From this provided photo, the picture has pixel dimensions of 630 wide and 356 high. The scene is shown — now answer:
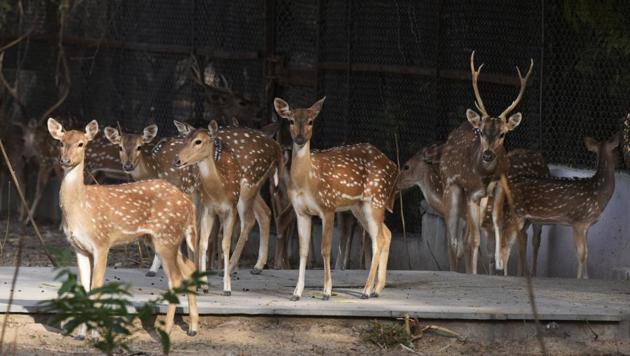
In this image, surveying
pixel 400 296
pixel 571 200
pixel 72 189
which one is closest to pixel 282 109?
pixel 400 296

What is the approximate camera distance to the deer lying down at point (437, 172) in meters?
12.6

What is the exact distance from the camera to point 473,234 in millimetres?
12148

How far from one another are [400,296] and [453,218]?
2.47 metres

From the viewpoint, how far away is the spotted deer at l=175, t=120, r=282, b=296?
1048cm

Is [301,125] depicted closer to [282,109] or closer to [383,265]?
[282,109]

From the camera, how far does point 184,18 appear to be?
16500 mm

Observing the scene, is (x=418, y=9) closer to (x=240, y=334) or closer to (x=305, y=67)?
(x=305, y=67)

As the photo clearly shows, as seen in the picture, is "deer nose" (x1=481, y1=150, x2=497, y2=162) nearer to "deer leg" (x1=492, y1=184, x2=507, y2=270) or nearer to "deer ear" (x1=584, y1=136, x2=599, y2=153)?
"deer leg" (x1=492, y1=184, x2=507, y2=270)

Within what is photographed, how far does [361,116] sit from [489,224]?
7.66ft

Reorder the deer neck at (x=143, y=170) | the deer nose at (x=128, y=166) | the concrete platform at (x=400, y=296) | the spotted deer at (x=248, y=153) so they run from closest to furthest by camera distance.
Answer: the concrete platform at (x=400, y=296)
the spotted deer at (x=248, y=153)
the deer nose at (x=128, y=166)
the deer neck at (x=143, y=170)

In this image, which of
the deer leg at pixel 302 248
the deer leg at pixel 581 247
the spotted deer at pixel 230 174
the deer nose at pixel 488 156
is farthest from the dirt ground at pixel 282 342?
the deer nose at pixel 488 156

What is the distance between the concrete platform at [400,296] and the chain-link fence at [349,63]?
188 cm

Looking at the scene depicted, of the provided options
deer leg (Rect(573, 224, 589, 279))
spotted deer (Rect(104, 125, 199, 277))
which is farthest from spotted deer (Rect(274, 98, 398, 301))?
deer leg (Rect(573, 224, 589, 279))

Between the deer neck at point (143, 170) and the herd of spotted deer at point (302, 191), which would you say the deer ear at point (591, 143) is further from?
the deer neck at point (143, 170)
